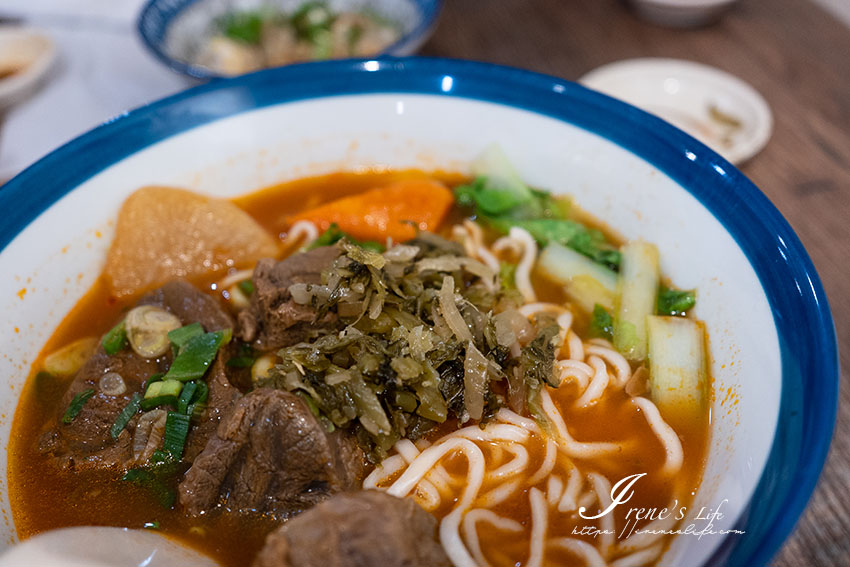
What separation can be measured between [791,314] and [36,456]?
2312 mm

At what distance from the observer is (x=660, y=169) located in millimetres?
2367

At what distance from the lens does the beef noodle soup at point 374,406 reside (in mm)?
1895

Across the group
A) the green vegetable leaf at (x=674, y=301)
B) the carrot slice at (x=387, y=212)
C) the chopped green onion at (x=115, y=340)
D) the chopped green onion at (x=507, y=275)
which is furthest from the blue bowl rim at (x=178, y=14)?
the green vegetable leaf at (x=674, y=301)

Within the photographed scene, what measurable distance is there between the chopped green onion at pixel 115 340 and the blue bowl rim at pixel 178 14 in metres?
1.55

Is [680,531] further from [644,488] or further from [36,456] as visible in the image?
[36,456]

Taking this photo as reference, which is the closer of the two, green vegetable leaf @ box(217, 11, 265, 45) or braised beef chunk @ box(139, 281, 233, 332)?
braised beef chunk @ box(139, 281, 233, 332)

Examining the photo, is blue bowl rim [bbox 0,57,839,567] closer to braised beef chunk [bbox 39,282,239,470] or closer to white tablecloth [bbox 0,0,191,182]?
braised beef chunk [bbox 39,282,239,470]

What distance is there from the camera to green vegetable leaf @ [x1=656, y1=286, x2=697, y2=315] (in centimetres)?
232

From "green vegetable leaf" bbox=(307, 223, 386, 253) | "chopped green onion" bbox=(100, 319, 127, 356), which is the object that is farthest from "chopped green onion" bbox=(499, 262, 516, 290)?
"chopped green onion" bbox=(100, 319, 127, 356)

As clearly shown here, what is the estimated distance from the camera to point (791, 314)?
1.76 meters

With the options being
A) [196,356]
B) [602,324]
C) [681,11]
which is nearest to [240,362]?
[196,356]

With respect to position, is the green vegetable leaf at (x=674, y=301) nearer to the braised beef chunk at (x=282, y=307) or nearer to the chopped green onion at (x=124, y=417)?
the braised beef chunk at (x=282, y=307)

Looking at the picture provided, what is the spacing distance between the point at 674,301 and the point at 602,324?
0.88 ft

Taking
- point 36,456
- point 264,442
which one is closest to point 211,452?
point 264,442
